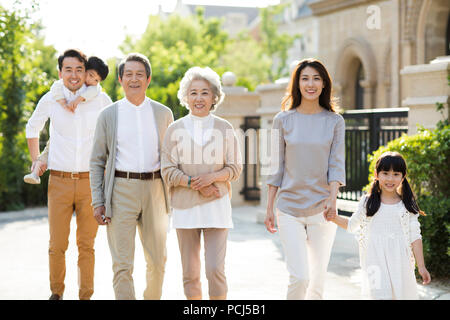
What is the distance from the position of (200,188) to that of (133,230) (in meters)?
0.67

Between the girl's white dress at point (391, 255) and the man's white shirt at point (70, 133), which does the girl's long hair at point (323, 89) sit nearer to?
the girl's white dress at point (391, 255)

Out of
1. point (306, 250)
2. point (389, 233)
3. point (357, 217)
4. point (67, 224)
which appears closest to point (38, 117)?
point (67, 224)

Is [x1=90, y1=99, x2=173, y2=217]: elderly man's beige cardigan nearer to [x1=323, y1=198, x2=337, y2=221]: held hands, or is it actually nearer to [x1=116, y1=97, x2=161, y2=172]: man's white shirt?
[x1=116, y1=97, x2=161, y2=172]: man's white shirt

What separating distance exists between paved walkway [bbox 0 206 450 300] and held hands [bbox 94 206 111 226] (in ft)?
5.38

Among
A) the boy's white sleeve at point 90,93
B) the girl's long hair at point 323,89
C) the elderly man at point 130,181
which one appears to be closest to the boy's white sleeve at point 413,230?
the girl's long hair at point 323,89

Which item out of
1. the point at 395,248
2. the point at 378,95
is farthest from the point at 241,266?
the point at 378,95

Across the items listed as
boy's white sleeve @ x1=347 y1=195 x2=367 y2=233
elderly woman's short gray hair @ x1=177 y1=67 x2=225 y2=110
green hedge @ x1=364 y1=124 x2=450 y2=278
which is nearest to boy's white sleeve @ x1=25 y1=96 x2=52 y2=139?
elderly woman's short gray hair @ x1=177 y1=67 x2=225 y2=110

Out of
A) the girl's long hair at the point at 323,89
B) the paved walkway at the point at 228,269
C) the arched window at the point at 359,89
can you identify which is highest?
the arched window at the point at 359,89

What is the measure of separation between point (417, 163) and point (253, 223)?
16.4 feet

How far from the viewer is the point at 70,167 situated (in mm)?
5555

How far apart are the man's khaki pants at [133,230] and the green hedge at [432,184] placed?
9.59 ft

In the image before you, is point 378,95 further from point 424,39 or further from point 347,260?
point 347,260

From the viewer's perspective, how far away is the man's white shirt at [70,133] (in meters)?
5.56
